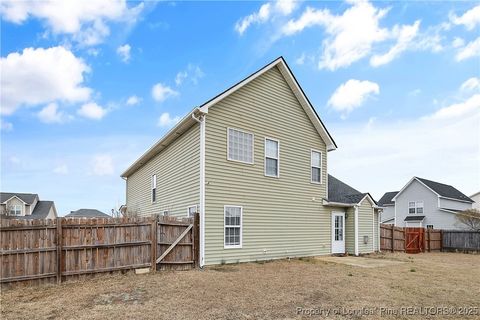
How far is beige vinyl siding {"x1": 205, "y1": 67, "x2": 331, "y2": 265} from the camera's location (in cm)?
1289

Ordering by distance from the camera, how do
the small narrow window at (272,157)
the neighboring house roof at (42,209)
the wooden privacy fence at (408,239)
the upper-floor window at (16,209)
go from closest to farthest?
the small narrow window at (272,157) < the wooden privacy fence at (408,239) < the upper-floor window at (16,209) < the neighboring house roof at (42,209)

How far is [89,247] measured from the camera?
9.60 meters

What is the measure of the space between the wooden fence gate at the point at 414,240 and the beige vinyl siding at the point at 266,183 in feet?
27.7

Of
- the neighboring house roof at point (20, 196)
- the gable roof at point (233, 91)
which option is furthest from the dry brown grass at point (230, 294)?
the neighboring house roof at point (20, 196)

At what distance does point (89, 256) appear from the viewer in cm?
960

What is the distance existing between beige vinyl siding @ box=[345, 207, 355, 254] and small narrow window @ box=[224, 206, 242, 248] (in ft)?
24.7

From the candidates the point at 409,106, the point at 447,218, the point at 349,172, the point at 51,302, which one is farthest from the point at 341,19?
the point at 447,218

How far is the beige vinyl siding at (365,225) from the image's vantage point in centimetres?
1825

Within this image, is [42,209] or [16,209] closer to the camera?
[16,209]

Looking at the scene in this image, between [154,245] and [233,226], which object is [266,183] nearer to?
[233,226]

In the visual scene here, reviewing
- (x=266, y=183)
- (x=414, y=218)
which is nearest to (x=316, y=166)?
(x=266, y=183)

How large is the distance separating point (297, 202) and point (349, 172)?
47.6 feet

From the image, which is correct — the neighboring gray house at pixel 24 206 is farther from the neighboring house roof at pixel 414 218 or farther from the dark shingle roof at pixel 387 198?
the neighboring house roof at pixel 414 218

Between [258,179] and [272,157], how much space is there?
1.38 metres
